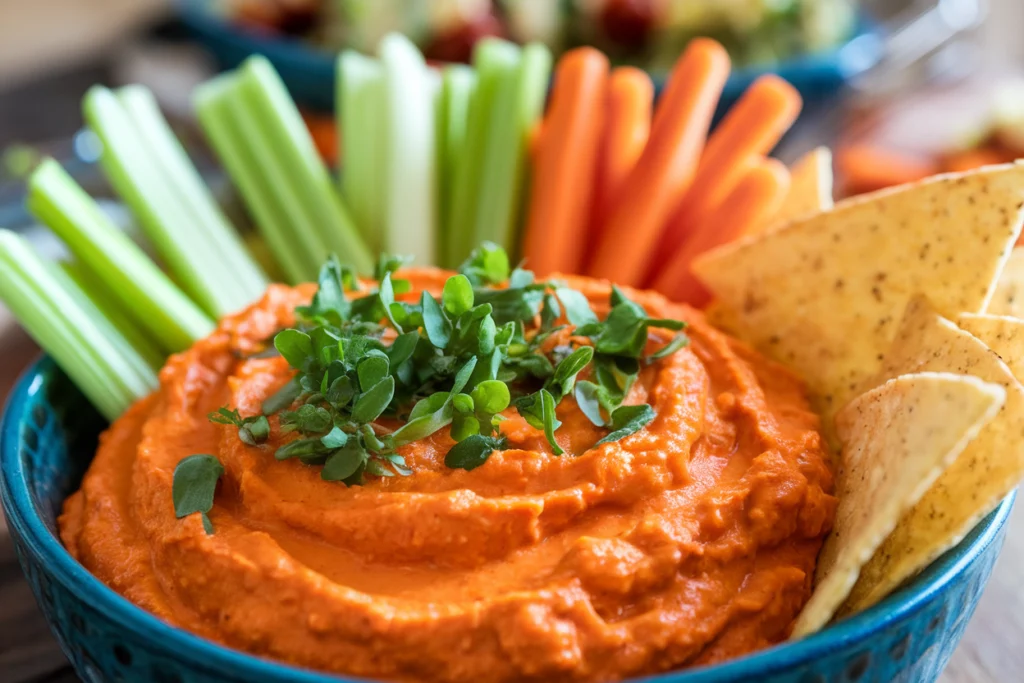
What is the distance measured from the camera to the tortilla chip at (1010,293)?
2129mm

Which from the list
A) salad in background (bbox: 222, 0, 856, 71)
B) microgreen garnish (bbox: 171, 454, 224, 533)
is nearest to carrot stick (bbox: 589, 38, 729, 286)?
microgreen garnish (bbox: 171, 454, 224, 533)

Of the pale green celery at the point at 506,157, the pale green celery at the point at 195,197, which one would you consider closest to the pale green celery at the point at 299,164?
the pale green celery at the point at 195,197

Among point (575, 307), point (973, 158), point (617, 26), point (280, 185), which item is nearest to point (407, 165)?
point (280, 185)

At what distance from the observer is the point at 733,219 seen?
2.59m

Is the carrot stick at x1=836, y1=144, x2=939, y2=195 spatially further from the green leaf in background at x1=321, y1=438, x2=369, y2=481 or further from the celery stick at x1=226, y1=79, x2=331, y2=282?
the green leaf in background at x1=321, y1=438, x2=369, y2=481

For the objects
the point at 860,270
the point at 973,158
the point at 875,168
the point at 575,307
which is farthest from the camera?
the point at 973,158

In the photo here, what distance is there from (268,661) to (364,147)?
1.75 meters

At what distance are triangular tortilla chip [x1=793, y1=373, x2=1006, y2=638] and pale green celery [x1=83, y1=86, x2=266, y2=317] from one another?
5.07ft

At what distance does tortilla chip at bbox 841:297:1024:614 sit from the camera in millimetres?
1596

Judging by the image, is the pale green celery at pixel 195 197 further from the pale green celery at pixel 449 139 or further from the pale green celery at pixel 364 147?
the pale green celery at pixel 449 139

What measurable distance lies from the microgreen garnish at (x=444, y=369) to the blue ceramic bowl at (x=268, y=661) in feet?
1.14

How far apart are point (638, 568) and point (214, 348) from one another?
3.29 feet

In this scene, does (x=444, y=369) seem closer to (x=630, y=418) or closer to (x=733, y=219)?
(x=630, y=418)

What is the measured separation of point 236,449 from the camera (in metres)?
1.80
